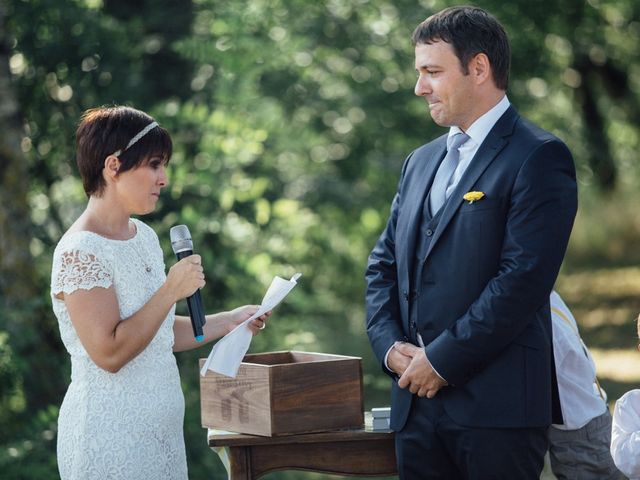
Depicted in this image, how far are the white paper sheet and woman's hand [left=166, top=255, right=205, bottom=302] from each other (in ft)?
0.99

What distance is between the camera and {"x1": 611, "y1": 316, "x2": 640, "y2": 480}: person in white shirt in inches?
137

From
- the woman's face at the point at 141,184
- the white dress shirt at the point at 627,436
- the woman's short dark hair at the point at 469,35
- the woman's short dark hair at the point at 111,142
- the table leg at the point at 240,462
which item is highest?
the woman's short dark hair at the point at 469,35

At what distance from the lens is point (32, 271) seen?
23.2 ft

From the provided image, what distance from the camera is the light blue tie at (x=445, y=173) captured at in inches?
150

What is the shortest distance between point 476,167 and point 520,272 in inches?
15.8

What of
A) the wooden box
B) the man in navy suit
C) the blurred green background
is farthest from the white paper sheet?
the blurred green background

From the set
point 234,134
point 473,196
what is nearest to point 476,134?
point 473,196

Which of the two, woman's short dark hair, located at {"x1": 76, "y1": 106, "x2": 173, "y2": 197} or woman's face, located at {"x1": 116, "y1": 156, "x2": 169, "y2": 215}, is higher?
woman's short dark hair, located at {"x1": 76, "y1": 106, "x2": 173, "y2": 197}

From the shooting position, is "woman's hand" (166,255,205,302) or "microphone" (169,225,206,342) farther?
"microphone" (169,225,206,342)

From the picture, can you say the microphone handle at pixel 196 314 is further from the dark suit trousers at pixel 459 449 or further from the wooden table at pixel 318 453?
the dark suit trousers at pixel 459 449

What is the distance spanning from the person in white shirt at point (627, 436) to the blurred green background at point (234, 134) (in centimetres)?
353

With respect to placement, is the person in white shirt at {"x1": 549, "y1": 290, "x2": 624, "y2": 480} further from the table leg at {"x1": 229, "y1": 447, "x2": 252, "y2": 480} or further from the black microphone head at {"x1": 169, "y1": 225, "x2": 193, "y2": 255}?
the black microphone head at {"x1": 169, "y1": 225, "x2": 193, "y2": 255}

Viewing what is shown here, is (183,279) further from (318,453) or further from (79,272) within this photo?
(318,453)

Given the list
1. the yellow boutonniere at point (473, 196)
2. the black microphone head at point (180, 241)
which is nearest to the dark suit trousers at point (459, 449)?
the yellow boutonniere at point (473, 196)
